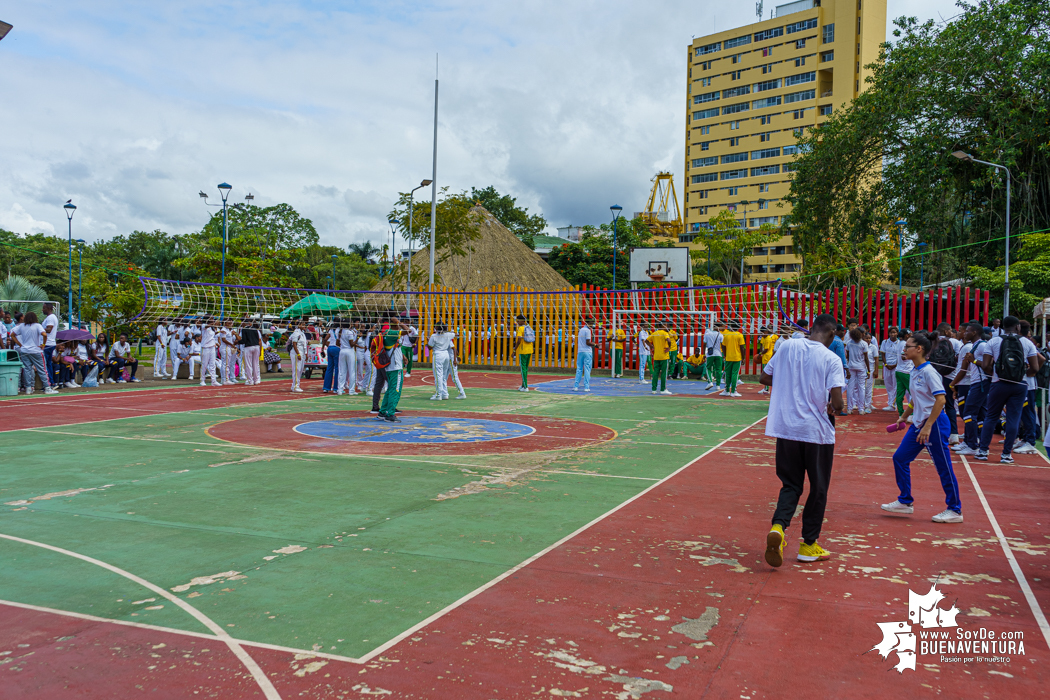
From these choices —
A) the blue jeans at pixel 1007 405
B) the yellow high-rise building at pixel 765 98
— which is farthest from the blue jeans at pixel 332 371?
the yellow high-rise building at pixel 765 98

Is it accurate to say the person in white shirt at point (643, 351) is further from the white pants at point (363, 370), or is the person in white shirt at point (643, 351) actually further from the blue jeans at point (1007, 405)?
the blue jeans at point (1007, 405)

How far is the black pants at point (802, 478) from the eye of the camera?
5.64 metres

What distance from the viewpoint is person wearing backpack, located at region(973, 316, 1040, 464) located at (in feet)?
31.9

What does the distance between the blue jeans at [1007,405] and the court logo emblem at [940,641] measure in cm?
656

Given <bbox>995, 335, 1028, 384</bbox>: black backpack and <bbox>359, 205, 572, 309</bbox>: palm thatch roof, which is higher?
<bbox>359, 205, 572, 309</bbox>: palm thatch roof

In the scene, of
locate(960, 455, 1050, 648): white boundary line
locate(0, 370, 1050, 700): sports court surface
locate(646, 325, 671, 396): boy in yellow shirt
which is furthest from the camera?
locate(646, 325, 671, 396): boy in yellow shirt

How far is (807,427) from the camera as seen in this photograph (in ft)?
18.6

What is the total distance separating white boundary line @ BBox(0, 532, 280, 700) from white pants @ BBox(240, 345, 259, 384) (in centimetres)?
1638

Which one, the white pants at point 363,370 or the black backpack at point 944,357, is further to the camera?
the white pants at point 363,370

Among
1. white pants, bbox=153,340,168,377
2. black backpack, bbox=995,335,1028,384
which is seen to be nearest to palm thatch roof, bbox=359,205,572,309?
white pants, bbox=153,340,168,377

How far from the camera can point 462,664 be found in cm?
381

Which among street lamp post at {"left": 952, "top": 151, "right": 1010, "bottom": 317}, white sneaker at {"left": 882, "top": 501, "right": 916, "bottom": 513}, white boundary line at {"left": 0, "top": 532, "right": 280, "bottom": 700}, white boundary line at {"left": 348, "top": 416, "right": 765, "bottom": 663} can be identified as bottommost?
white boundary line at {"left": 0, "top": 532, "right": 280, "bottom": 700}

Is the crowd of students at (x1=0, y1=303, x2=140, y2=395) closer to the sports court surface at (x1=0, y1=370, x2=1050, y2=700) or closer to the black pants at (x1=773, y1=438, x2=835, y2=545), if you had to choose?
the sports court surface at (x1=0, y1=370, x2=1050, y2=700)

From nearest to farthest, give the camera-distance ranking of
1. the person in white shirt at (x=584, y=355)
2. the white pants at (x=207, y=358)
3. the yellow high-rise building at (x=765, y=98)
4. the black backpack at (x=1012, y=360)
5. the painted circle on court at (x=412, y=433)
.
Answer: the black backpack at (x=1012, y=360) < the painted circle on court at (x=412, y=433) < the person in white shirt at (x=584, y=355) < the white pants at (x=207, y=358) < the yellow high-rise building at (x=765, y=98)
